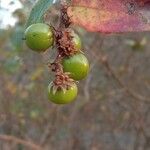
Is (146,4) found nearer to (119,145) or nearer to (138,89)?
(138,89)

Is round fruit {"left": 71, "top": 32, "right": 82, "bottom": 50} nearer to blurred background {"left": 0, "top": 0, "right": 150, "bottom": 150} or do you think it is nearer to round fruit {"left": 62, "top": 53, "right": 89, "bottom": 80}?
round fruit {"left": 62, "top": 53, "right": 89, "bottom": 80}

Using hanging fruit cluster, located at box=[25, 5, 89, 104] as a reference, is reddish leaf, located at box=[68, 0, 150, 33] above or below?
above

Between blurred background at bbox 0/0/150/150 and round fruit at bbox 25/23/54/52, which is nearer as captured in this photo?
round fruit at bbox 25/23/54/52

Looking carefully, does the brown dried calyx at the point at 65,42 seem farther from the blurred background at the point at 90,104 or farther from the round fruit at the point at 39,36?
the blurred background at the point at 90,104

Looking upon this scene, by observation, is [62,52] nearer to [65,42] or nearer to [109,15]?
[65,42]

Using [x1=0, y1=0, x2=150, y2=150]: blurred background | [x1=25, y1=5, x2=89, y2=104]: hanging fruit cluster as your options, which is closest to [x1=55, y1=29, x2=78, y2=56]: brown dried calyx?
[x1=25, y1=5, x2=89, y2=104]: hanging fruit cluster

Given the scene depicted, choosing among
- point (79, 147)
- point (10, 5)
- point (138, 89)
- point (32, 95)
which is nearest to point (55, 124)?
point (32, 95)
